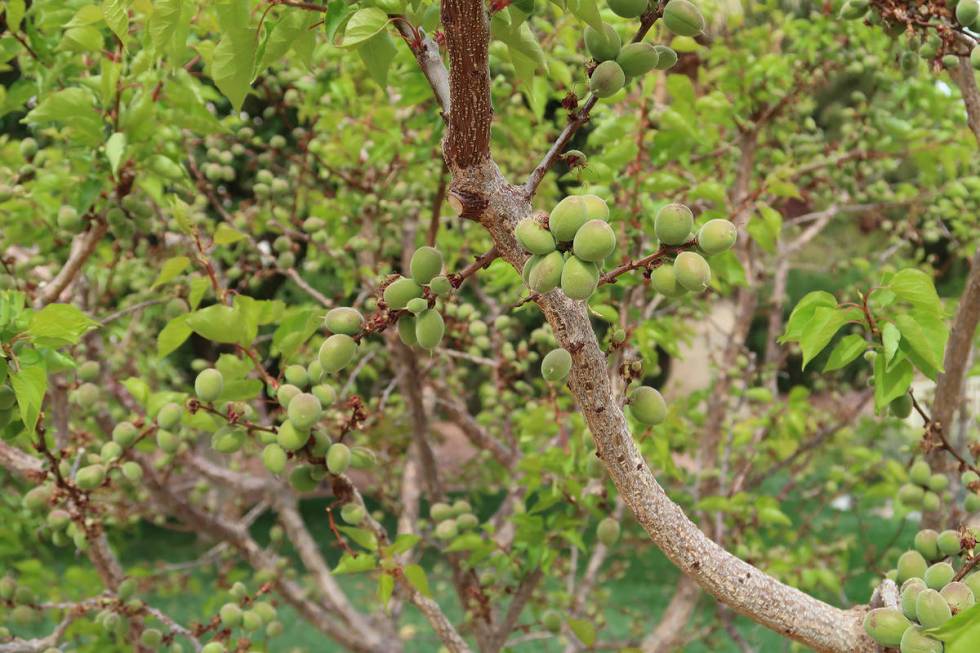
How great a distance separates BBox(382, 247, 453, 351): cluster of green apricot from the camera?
4.04ft

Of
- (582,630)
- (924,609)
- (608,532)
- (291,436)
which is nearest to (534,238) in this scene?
(924,609)

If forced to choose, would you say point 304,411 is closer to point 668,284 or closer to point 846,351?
point 668,284

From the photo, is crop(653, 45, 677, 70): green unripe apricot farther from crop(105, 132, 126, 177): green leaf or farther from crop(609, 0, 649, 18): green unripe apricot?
crop(105, 132, 126, 177): green leaf

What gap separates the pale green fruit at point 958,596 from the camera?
1.20 metres

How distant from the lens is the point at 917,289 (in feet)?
5.26

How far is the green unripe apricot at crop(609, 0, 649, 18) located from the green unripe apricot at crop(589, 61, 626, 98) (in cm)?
7

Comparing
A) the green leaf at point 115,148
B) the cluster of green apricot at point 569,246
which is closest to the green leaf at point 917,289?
the cluster of green apricot at point 569,246

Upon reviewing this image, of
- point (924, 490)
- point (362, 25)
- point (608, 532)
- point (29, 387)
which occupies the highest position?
point (362, 25)

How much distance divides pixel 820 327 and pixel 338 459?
991 mm

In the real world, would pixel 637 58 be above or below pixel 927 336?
above

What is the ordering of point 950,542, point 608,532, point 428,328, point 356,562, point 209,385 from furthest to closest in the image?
point 608,532
point 356,562
point 209,385
point 950,542
point 428,328

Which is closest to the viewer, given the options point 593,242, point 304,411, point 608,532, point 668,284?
point 593,242

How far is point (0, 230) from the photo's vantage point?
340 centimetres

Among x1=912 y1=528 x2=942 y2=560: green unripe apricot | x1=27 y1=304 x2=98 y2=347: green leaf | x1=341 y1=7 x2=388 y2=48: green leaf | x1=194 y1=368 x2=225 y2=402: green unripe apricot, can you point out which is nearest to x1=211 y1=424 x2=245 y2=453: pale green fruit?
x1=194 y1=368 x2=225 y2=402: green unripe apricot
